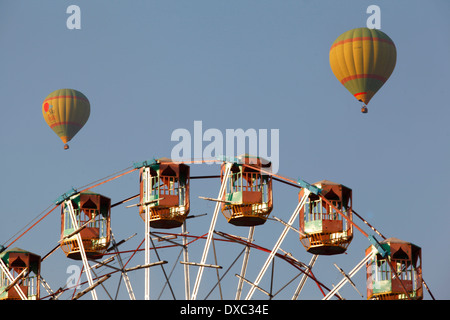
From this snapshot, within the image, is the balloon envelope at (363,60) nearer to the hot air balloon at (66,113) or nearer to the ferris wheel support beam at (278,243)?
the hot air balloon at (66,113)

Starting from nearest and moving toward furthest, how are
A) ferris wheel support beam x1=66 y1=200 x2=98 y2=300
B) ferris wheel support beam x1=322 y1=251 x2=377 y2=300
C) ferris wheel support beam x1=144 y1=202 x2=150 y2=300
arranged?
ferris wheel support beam x1=144 y1=202 x2=150 y2=300 → ferris wheel support beam x1=322 y1=251 x2=377 y2=300 → ferris wheel support beam x1=66 y1=200 x2=98 y2=300

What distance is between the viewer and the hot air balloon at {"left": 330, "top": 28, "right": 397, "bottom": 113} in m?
108

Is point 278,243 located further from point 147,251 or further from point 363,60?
point 363,60

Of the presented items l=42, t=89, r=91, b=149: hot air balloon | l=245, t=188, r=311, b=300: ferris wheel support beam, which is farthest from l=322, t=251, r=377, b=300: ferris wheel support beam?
l=42, t=89, r=91, b=149: hot air balloon

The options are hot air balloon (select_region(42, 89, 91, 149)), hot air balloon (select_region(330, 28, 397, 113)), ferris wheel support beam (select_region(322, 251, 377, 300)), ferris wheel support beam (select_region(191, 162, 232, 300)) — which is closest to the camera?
ferris wheel support beam (select_region(191, 162, 232, 300))

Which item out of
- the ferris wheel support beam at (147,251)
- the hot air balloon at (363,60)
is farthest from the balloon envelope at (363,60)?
the ferris wheel support beam at (147,251)

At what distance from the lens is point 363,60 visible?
352ft

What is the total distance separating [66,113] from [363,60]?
30.6 metres

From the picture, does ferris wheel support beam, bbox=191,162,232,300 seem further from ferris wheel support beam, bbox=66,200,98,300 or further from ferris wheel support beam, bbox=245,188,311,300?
ferris wheel support beam, bbox=66,200,98,300

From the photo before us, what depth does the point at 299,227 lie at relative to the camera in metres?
80.7

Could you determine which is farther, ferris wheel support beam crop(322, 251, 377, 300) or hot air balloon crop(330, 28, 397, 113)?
hot air balloon crop(330, 28, 397, 113)

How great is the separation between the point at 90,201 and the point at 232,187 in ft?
32.6
